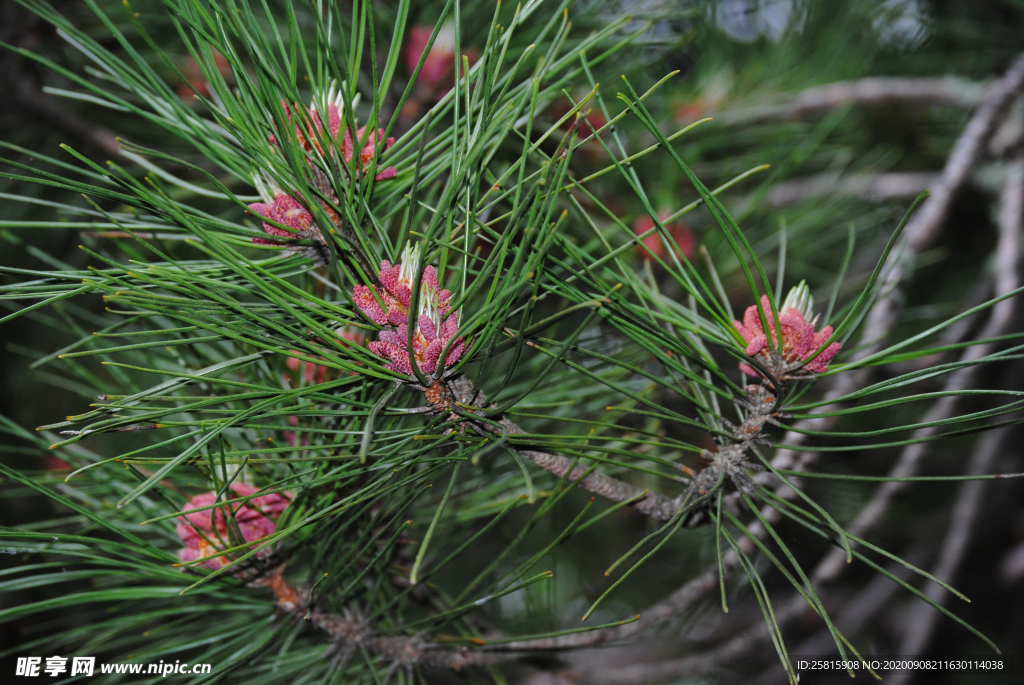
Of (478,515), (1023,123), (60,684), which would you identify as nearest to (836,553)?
(478,515)

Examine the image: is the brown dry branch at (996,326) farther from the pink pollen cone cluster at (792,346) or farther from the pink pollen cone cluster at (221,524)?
the pink pollen cone cluster at (221,524)

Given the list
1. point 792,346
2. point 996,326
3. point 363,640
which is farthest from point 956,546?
point 363,640

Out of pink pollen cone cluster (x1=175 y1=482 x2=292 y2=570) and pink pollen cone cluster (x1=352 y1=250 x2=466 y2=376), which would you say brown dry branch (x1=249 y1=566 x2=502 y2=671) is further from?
pink pollen cone cluster (x1=352 y1=250 x2=466 y2=376)

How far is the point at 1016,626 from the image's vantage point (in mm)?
1526

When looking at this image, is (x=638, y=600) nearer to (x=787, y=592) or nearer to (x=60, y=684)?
(x=787, y=592)

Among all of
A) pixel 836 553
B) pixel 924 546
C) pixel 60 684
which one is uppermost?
pixel 60 684

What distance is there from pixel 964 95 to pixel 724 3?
16.7 inches

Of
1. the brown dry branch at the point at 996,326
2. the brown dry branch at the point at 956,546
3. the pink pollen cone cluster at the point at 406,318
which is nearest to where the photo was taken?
the pink pollen cone cluster at the point at 406,318

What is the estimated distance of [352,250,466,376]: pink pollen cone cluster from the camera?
1.08ft

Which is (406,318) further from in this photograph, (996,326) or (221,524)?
(996,326)

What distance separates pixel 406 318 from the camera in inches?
13.3

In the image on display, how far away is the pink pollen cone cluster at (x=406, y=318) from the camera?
1.08ft

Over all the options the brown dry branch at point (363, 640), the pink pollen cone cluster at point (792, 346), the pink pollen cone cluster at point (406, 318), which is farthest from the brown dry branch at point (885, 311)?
the pink pollen cone cluster at point (406, 318)

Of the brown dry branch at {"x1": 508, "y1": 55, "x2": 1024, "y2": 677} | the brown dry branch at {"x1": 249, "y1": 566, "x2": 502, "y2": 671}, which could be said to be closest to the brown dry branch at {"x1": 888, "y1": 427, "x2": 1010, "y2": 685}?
the brown dry branch at {"x1": 508, "y1": 55, "x2": 1024, "y2": 677}
